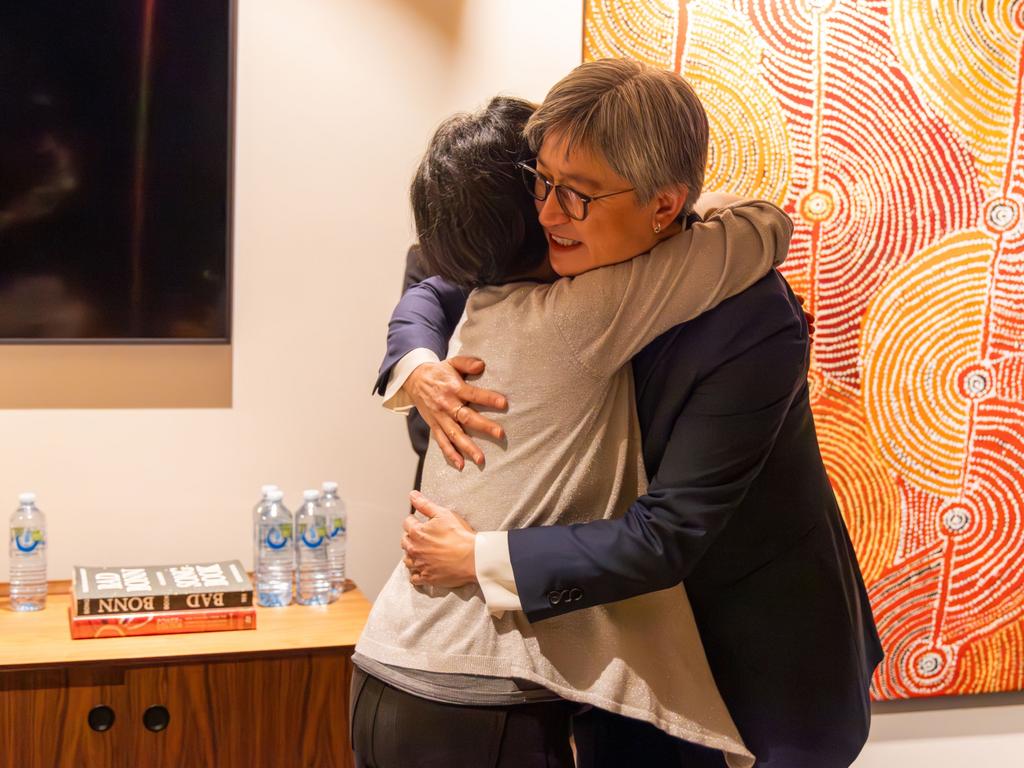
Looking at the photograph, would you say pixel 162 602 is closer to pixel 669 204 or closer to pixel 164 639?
pixel 164 639

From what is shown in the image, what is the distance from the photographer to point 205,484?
98.0 inches

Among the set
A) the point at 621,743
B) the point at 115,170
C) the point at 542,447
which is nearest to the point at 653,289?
the point at 542,447

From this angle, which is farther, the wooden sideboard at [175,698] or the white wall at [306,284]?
the white wall at [306,284]

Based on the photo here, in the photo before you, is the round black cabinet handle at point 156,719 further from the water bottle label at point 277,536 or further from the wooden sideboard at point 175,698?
the water bottle label at point 277,536

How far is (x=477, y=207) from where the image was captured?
132 centimetres

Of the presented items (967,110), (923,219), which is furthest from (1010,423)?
(967,110)

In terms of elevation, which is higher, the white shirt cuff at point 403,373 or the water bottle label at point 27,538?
the white shirt cuff at point 403,373

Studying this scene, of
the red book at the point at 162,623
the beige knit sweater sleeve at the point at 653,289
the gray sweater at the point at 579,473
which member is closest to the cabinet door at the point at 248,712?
the red book at the point at 162,623

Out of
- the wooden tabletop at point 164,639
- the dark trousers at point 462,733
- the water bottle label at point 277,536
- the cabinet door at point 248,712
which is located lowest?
the cabinet door at point 248,712

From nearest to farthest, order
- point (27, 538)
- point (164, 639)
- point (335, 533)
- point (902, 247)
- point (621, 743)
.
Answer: point (621, 743) → point (164, 639) → point (27, 538) → point (335, 533) → point (902, 247)

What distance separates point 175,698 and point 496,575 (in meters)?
1.04

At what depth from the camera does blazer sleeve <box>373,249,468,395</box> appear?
1568 mm

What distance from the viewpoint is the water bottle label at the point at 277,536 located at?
236 cm

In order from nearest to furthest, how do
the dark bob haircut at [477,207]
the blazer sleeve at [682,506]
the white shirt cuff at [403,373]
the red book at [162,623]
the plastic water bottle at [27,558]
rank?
the blazer sleeve at [682,506], the dark bob haircut at [477,207], the white shirt cuff at [403,373], the red book at [162,623], the plastic water bottle at [27,558]
